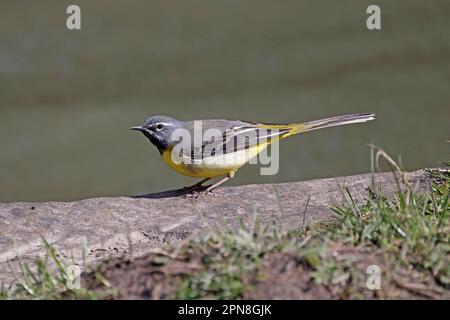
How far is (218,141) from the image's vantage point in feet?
25.6

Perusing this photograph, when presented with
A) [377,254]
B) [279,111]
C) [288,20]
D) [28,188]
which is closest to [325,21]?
[288,20]

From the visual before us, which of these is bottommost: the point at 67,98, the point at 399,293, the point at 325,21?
the point at 399,293

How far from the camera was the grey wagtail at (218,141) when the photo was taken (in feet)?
25.4

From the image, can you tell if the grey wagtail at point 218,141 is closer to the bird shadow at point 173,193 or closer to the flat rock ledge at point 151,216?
the bird shadow at point 173,193

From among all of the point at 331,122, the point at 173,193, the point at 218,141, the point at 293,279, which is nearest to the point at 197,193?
the point at 173,193

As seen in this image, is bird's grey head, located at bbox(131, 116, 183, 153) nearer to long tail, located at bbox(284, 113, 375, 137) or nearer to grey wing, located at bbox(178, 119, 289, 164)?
grey wing, located at bbox(178, 119, 289, 164)

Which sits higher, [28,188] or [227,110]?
[227,110]

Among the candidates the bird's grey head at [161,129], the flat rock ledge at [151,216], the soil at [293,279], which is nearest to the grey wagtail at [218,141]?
the bird's grey head at [161,129]

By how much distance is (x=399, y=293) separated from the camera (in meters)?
4.62

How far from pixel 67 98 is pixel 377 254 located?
9448 millimetres

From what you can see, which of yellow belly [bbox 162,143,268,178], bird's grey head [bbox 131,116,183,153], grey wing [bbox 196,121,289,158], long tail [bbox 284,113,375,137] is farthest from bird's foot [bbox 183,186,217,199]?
long tail [bbox 284,113,375,137]

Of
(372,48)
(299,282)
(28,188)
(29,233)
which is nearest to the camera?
(299,282)

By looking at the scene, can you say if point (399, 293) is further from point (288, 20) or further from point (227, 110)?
point (288, 20)

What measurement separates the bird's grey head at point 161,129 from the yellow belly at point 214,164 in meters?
0.09
